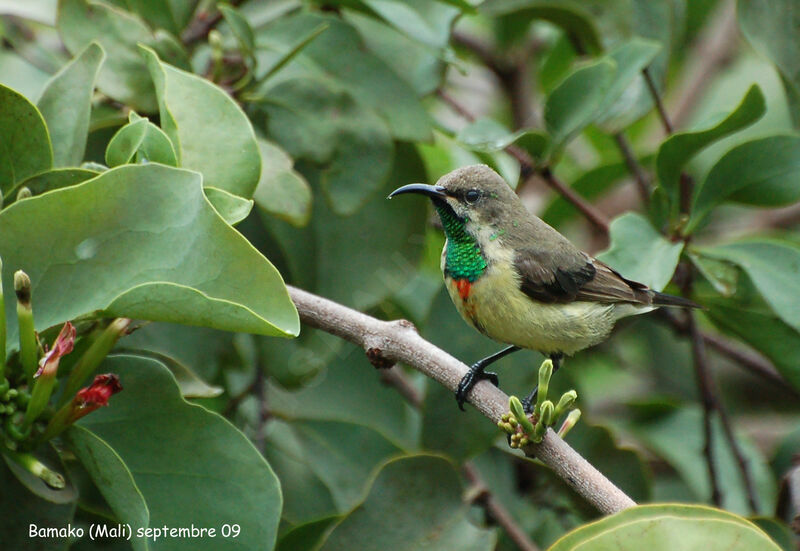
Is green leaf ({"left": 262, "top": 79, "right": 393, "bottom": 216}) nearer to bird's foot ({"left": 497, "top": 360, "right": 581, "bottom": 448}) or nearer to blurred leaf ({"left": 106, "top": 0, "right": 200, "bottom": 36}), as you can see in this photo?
blurred leaf ({"left": 106, "top": 0, "right": 200, "bottom": 36})

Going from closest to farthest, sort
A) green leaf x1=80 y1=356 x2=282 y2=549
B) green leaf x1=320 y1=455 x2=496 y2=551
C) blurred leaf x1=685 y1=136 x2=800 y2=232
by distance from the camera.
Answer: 1. green leaf x1=80 y1=356 x2=282 y2=549
2. green leaf x1=320 y1=455 x2=496 y2=551
3. blurred leaf x1=685 y1=136 x2=800 y2=232

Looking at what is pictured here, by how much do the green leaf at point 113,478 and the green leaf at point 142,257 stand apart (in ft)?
0.81

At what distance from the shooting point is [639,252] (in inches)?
96.0

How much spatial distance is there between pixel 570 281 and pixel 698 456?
1.05 metres

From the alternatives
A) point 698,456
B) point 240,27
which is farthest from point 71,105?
point 698,456

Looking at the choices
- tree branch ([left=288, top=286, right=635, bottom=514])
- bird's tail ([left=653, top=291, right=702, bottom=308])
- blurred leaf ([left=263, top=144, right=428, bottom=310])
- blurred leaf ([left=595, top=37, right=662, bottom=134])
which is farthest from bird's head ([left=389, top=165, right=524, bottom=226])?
tree branch ([left=288, top=286, right=635, bottom=514])

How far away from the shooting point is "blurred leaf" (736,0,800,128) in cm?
281

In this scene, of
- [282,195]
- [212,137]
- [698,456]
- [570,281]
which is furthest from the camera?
[698,456]

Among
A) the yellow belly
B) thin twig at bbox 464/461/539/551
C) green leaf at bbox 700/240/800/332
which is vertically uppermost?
green leaf at bbox 700/240/800/332

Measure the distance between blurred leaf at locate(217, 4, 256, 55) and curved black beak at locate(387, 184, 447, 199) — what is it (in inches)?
21.8

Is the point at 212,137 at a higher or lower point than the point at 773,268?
higher

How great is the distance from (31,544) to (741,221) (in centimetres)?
396

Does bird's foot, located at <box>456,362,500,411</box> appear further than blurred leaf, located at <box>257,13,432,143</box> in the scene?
No

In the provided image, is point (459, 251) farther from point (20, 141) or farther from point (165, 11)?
point (20, 141)
